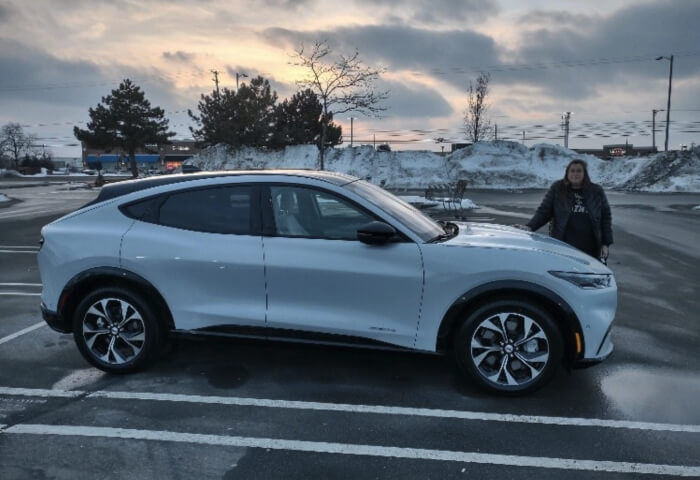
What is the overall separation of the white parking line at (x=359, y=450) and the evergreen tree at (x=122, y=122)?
2023 inches

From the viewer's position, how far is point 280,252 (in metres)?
3.87

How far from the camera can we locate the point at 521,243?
155 inches

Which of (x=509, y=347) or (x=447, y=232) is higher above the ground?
(x=447, y=232)

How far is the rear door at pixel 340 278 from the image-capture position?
3.72 metres

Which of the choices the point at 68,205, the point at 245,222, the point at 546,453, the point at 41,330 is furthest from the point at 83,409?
the point at 68,205

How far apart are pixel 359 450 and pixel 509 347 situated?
4.30ft

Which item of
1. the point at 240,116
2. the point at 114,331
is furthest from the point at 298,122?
the point at 114,331

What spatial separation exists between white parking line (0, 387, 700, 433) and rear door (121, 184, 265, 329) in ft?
1.78

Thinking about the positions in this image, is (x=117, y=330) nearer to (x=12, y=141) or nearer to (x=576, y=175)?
(x=576, y=175)

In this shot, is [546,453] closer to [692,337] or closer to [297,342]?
[297,342]

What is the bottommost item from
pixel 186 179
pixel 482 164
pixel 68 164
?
pixel 186 179

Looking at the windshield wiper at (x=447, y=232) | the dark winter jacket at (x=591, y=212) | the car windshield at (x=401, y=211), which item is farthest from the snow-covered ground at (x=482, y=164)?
the car windshield at (x=401, y=211)

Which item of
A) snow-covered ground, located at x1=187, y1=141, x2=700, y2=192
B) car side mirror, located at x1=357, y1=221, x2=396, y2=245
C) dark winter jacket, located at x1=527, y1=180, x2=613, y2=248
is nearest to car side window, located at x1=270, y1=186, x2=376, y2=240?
car side mirror, located at x1=357, y1=221, x2=396, y2=245

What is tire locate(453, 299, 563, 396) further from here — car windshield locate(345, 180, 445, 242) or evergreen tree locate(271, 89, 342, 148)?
evergreen tree locate(271, 89, 342, 148)
